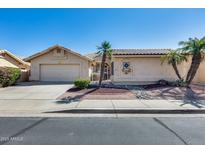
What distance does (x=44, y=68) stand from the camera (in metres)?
21.8

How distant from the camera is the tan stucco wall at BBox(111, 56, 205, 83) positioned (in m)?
17.8

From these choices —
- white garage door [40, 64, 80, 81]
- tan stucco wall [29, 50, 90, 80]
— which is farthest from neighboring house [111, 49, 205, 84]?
white garage door [40, 64, 80, 81]

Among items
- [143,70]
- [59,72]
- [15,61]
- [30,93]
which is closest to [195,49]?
[143,70]

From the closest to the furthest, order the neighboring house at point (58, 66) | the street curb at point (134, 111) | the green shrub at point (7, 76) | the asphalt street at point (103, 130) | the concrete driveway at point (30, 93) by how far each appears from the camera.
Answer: the asphalt street at point (103, 130) → the street curb at point (134, 111) → the concrete driveway at point (30, 93) → the green shrub at point (7, 76) → the neighboring house at point (58, 66)

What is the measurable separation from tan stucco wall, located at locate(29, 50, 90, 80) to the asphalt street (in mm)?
15065

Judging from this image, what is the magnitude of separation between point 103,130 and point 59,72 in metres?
17.2

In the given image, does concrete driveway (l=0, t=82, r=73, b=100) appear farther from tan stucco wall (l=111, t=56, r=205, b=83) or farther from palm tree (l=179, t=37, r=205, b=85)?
palm tree (l=179, t=37, r=205, b=85)

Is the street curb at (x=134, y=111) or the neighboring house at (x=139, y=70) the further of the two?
the neighboring house at (x=139, y=70)

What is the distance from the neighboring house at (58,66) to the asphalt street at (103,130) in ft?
49.6

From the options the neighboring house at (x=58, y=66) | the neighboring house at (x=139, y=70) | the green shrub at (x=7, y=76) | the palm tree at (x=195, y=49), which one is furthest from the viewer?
the neighboring house at (x=58, y=66)

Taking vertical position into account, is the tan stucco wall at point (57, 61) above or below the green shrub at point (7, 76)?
above

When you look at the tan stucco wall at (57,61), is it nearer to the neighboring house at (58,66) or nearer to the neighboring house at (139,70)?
the neighboring house at (58,66)

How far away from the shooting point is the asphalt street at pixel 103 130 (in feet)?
15.0

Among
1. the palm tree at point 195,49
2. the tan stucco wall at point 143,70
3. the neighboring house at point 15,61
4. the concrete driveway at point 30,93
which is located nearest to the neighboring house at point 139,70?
the tan stucco wall at point 143,70
